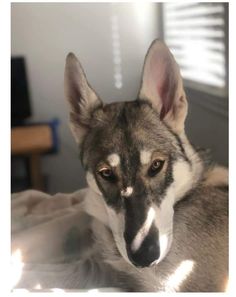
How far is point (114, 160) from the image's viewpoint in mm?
907

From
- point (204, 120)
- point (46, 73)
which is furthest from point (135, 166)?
point (46, 73)

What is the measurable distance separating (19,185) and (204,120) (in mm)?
463

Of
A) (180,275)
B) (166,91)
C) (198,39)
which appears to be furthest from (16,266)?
(198,39)

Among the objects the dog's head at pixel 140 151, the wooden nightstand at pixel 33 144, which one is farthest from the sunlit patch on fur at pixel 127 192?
the wooden nightstand at pixel 33 144

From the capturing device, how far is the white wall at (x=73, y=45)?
0.99 meters

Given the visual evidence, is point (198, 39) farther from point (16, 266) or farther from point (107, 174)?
point (16, 266)

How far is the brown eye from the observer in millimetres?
912

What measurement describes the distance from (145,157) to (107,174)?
3.5 inches

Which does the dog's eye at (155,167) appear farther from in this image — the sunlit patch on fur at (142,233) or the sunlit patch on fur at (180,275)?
the sunlit patch on fur at (180,275)

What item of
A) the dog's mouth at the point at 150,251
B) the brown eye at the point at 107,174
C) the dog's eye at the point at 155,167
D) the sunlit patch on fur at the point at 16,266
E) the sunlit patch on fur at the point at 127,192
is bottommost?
the sunlit patch on fur at the point at 16,266

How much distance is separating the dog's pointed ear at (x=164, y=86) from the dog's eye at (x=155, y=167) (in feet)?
0.30

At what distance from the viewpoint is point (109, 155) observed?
916mm

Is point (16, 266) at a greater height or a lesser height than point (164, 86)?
lesser

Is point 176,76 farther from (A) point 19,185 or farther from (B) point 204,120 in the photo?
(A) point 19,185
